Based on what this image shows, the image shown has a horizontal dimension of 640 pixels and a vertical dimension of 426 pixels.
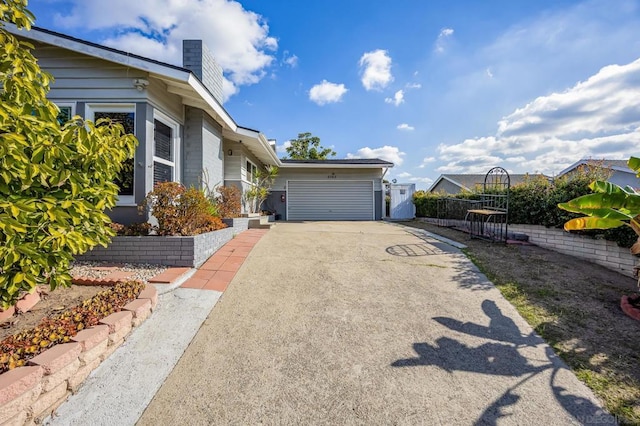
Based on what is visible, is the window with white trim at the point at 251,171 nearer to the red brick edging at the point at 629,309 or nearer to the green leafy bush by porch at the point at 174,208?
the green leafy bush by porch at the point at 174,208

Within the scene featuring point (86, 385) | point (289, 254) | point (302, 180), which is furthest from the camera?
point (302, 180)

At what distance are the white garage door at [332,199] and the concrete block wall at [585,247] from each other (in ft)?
28.6

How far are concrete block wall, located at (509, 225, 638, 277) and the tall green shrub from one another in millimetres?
8874

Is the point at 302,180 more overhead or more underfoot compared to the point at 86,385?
more overhead

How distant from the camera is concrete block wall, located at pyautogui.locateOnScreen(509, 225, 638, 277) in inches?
215

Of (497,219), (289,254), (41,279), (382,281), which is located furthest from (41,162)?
(497,219)

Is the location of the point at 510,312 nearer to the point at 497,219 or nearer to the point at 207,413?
the point at 207,413

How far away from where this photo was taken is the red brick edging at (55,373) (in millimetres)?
1775

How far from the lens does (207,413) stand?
6.77 feet

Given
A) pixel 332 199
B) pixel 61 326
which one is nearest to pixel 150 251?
pixel 61 326

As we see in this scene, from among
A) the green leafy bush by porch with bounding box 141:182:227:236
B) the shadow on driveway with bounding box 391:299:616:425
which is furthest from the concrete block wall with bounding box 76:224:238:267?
the shadow on driveway with bounding box 391:299:616:425

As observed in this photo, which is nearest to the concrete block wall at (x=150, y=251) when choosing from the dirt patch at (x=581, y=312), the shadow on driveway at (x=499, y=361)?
the shadow on driveway at (x=499, y=361)

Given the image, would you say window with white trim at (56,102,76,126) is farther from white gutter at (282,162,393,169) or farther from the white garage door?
the white garage door

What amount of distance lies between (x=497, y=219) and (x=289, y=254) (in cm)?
709
